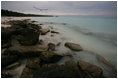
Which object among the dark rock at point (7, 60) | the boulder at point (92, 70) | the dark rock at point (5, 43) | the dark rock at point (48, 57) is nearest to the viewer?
the boulder at point (92, 70)

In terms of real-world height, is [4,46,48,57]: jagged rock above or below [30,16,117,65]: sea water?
above

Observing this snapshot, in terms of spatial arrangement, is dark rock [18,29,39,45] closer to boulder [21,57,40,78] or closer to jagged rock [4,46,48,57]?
jagged rock [4,46,48,57]

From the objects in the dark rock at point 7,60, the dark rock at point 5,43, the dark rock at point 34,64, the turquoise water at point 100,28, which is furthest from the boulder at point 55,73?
the turquoise water at point 100,28

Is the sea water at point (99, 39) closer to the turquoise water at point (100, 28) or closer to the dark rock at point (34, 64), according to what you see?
the turquoise water at point (100, 28)

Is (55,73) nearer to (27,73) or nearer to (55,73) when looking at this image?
(55,73)

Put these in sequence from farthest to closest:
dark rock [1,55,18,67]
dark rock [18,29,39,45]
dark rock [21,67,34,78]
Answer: dark rock [18,29,39,45] < dark rock [1,55,18,67] < dark rock [21,67,34,78]

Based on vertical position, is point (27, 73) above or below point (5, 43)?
below

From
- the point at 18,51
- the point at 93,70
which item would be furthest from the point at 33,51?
the point at 93,70

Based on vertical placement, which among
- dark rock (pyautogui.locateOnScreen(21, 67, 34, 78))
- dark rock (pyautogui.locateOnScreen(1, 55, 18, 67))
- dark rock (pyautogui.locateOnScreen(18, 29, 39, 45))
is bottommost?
dark rock (pyautogui.locateOnScreen(21, 67, 34, 78))

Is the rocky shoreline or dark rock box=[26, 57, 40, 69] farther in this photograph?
dark rock box=[26, 57, 40, 69]

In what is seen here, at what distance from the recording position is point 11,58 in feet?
10.2

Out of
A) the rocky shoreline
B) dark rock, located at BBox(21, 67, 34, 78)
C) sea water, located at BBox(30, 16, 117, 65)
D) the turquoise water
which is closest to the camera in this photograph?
the rocky shoreline

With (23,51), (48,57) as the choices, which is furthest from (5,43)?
(48,57)

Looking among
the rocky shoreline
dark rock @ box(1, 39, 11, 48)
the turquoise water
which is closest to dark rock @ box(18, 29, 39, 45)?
the rocky shoreline
